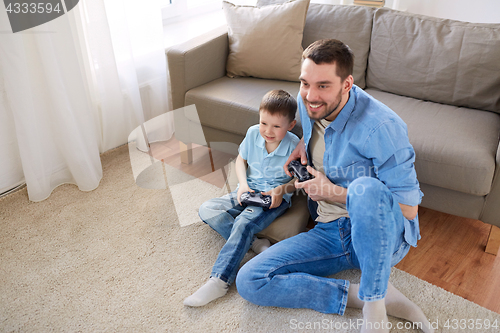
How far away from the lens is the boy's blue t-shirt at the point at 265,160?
163 cm

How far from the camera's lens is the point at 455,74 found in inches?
74.6

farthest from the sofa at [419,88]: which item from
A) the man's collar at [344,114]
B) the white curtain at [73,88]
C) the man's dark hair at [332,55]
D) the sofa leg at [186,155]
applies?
the man's dark hair at [332,55]

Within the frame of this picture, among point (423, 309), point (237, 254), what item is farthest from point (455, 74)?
point (237, 254)

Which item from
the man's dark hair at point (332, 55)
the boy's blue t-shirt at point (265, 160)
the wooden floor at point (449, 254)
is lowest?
the wooden floor at point (449, 254)

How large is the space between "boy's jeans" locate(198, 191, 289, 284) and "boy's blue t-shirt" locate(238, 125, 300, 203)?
0.09m

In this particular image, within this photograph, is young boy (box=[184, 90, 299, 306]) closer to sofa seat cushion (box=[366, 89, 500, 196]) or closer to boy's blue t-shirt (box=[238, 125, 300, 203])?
boy's blue t-shirt (box=[238, 125, 300, 203])

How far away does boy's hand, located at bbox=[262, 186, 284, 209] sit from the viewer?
1597mm

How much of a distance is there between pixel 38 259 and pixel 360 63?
1.79 meters

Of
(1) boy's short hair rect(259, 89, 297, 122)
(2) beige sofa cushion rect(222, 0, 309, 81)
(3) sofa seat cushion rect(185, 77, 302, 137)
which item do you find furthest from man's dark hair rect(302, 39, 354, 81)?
(2) beige sofa cushion rect(222, 0, 309, 81)

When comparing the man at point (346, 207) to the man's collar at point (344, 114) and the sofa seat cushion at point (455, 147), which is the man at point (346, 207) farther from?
the sofa seat cushion at point (455, 147)

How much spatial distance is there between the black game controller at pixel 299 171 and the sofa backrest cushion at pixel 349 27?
0.85 metres

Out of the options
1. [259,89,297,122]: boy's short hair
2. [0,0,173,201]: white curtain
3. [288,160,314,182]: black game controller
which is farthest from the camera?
[0,0,173,201]: white curtain

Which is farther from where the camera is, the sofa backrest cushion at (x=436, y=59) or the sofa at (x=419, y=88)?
the sofa backrest cushion at (x=436, y=59)

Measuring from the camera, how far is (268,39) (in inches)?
85.0
